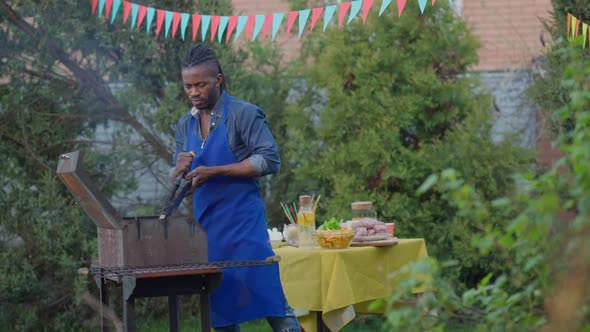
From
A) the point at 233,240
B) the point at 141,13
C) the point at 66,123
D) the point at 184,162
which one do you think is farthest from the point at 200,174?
the point at 66,123

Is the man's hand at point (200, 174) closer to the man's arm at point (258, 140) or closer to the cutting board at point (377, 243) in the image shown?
the man's arm at point (258, 140)

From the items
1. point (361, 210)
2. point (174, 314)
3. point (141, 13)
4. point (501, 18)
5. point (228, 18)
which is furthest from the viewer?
point (501, 18)

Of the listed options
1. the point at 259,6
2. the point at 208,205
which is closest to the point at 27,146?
the point at 208,205

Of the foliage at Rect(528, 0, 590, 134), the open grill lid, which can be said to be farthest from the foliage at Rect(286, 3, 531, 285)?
the open grill lid

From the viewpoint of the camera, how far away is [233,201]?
431 cm

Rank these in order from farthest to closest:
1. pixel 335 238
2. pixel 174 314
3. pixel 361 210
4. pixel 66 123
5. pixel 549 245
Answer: pixel 66 123
pixel 361 210
pixel 335 238
pixel 174 314
pixel 549 245

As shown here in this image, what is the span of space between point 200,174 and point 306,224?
4.40ft

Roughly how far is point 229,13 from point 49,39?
1503mm

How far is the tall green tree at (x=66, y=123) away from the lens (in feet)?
25.0

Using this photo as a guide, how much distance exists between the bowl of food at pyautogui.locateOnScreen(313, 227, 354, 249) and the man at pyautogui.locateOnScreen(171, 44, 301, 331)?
80 centimetres

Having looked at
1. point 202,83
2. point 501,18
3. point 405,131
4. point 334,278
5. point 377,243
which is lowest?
point 334,278

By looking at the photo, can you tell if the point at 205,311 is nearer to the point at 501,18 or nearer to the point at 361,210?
the point at 361,210

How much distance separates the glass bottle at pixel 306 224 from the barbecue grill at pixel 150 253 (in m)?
1.41

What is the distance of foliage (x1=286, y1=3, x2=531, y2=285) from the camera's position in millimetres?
7984
